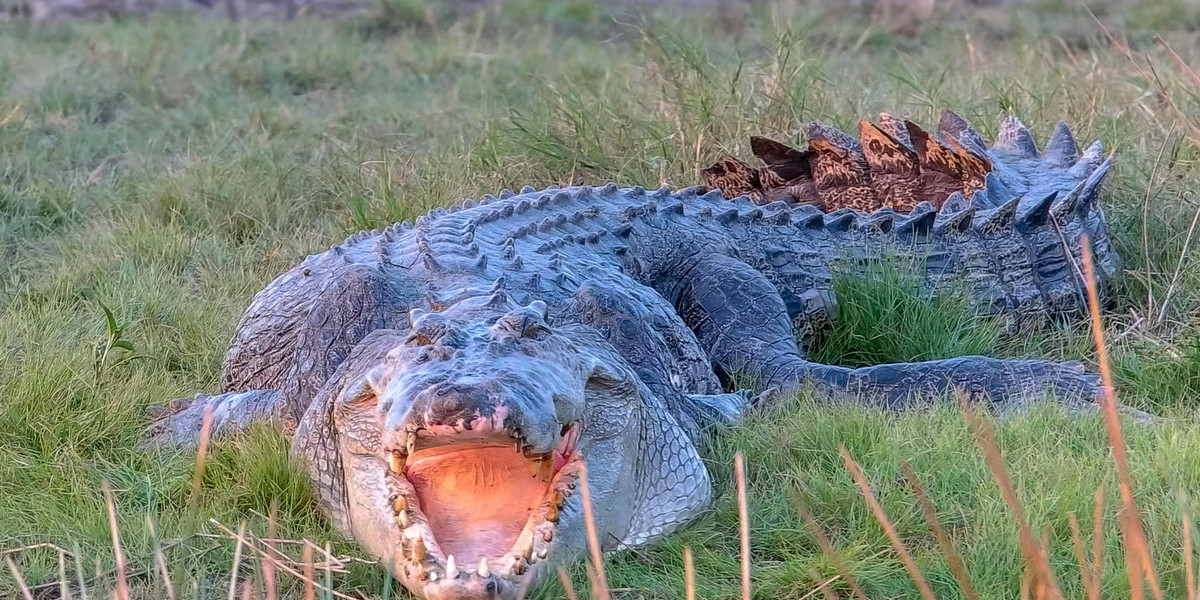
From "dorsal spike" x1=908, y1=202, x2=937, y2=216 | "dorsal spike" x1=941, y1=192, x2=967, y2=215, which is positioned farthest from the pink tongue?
"dorsal spike" x1=941, y1=192, x2=967, y2=215

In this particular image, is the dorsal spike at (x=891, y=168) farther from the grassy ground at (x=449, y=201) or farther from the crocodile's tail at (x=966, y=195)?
the grassy ground at (x=449, y=201)

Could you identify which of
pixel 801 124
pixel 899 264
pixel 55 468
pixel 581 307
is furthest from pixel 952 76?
pixel 55 468

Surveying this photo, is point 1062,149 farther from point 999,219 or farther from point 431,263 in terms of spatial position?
point 431,263

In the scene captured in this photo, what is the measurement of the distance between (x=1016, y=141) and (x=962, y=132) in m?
0.34

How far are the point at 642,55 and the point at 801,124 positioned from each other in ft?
2.45

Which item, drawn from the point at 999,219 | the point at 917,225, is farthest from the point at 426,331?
the point at 999,219

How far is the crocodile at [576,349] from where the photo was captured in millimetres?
2068

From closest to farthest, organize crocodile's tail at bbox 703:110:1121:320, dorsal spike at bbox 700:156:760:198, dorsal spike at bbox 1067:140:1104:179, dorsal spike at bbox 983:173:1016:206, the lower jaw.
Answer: the lower jaw → crocodile's tail at bbox 703:110:1121:320 → dorsal spike at bbox 983:173:1016:206 → dorsal spike at bbox 1067:140:1104:179 → dorsal spike at bbox 700:156:760:198

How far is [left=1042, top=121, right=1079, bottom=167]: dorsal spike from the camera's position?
4590mm

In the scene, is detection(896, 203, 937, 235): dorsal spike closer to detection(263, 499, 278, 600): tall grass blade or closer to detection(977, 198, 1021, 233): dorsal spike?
detection(977, 198, 1021, 233): dorsal spike

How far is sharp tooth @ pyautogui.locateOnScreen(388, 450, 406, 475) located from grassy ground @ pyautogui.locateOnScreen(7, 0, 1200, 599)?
263 millimetres

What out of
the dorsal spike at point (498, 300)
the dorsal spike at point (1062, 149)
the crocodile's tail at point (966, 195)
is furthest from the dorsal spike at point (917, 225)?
the dorsal spike at point (498, 300)

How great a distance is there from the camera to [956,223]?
4.05 metres

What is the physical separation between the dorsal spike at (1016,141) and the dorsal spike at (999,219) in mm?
657
